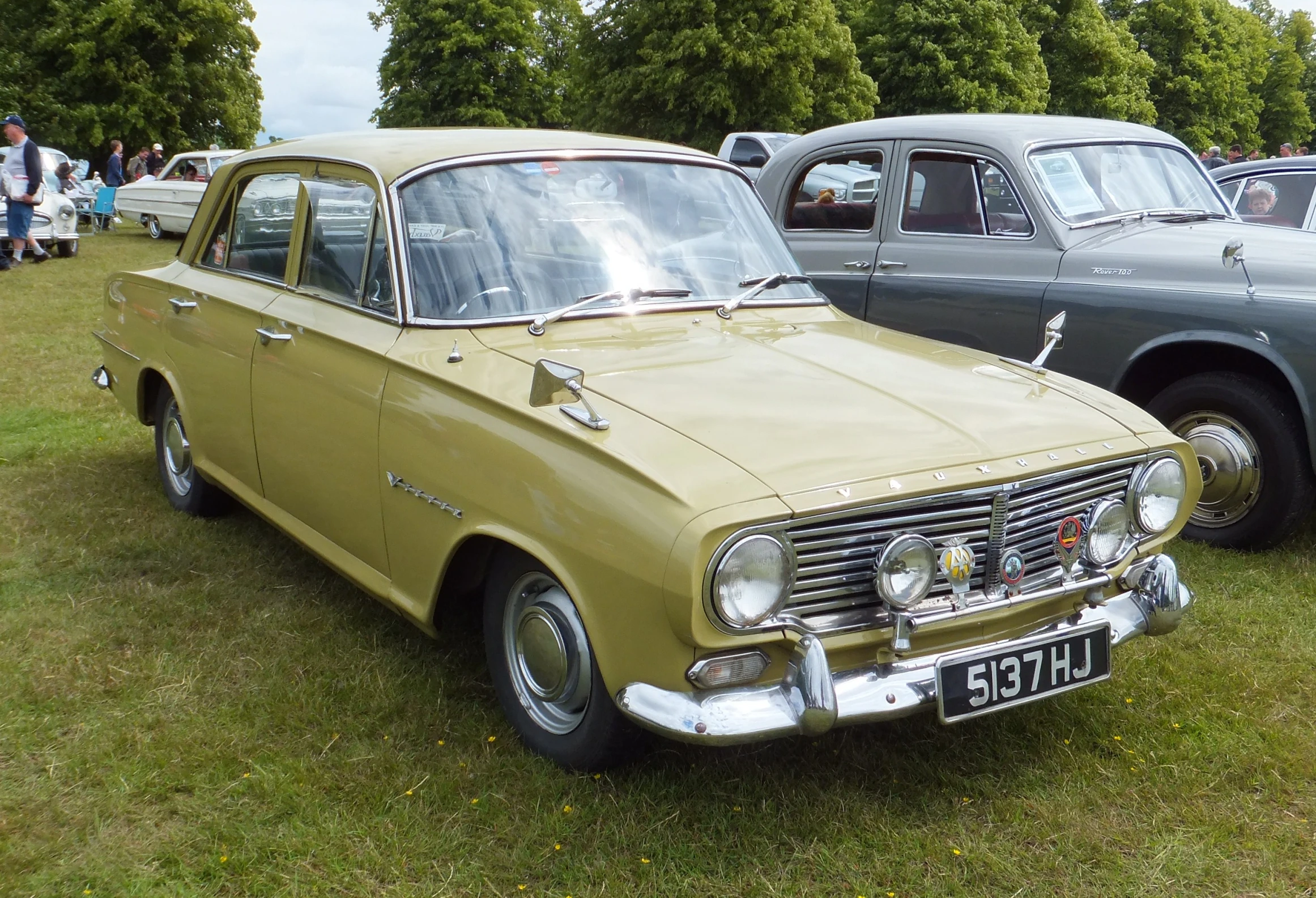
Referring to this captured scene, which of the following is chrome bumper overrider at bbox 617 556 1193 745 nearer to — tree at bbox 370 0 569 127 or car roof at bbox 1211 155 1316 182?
car roof at bbox 1211 155 1316 182

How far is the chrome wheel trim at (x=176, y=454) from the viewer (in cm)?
502

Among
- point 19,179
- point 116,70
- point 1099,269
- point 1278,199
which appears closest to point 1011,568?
point 1099,269

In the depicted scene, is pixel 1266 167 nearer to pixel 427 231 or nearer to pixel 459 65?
pixel 427 231

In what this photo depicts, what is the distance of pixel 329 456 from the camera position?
3611 millimetres

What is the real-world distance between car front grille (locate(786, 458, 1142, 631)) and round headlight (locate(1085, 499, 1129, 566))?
1.6 inches

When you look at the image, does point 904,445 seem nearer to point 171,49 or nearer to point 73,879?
point 73,879

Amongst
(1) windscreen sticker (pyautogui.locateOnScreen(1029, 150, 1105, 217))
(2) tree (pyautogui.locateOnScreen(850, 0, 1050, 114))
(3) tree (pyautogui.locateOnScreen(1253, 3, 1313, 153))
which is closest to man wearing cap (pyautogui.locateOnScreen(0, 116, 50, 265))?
(1) windscreen sticker (pyautogui.locateOnScreen(1029, 150, 1105, 217))

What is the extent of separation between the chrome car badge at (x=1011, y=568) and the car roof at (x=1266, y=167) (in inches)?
218

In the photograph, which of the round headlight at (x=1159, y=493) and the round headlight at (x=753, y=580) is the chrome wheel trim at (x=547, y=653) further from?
the round headlight at (x=1159, y=493)

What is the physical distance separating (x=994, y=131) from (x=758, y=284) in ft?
7.42

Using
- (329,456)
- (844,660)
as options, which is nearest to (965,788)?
(844,660)

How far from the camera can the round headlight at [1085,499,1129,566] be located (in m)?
3.00

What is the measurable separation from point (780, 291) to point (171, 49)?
118 ft

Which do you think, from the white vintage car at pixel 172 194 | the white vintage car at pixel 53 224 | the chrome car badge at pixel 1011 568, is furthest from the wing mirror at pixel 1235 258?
the white vintage car at pixel 172 194
